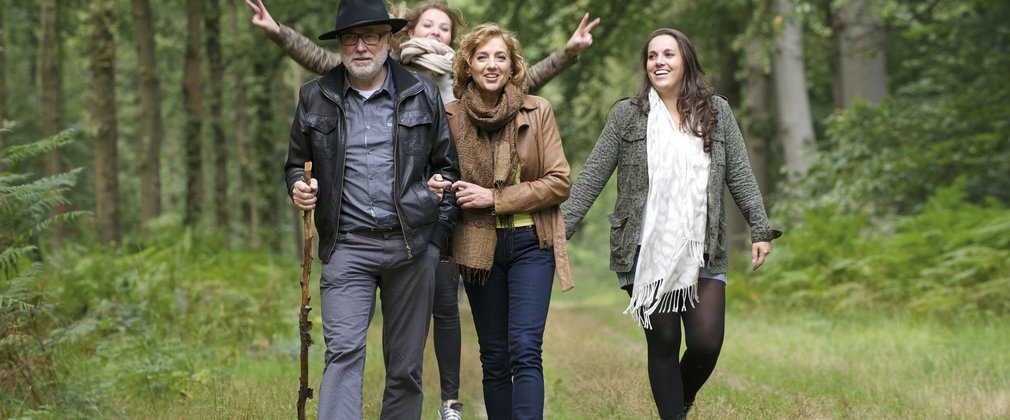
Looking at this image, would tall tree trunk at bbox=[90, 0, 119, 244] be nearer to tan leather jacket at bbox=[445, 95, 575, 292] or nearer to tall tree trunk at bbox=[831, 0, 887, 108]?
tan leather jacket at bbox=[445, 95, 575, 292]

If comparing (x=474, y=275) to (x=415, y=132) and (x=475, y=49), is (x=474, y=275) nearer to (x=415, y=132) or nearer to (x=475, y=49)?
(x=415, y=132)

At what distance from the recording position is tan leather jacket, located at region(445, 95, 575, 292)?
5418 millimetres

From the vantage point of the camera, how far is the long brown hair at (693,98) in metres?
5.57

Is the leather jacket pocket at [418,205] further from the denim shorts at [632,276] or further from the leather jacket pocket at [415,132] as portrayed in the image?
the denim shorts at [632,276]

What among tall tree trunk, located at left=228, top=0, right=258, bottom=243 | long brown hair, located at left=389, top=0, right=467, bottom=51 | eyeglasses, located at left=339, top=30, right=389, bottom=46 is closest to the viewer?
eyeglasses, located at left=339, top=30, right=389, bottom=46

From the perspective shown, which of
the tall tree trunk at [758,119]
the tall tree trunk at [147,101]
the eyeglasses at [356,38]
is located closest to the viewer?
the eyeglasses at [356,38]

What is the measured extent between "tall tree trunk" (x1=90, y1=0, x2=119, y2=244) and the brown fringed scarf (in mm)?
8893

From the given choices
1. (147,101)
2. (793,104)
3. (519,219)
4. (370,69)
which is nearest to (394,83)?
(370,69)

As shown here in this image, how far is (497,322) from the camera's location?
562 cm

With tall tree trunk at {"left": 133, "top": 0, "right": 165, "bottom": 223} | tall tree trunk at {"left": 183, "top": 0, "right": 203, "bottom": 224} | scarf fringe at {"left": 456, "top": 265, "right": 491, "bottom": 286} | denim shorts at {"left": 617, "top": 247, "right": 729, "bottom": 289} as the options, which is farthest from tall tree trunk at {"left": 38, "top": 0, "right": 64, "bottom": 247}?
denim shorts at {"left": 617, "top": 247, "right": 729, "bottom": 289}

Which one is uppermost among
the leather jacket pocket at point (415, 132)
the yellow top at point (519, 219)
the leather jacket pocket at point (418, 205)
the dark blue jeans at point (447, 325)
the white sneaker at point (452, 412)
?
the leather jacket pocket at point (415, 132)

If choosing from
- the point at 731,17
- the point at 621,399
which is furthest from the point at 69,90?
the point at 621,399

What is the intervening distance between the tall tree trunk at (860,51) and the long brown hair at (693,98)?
11920mm

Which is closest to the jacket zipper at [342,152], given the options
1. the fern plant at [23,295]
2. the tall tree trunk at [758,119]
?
the fern plant at [23,295]
